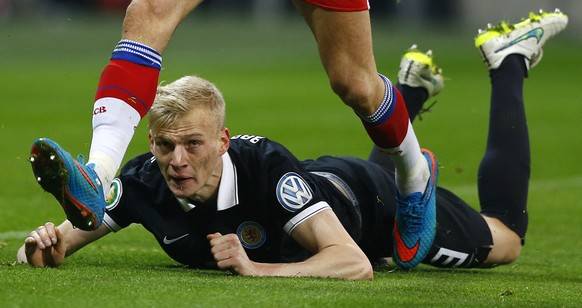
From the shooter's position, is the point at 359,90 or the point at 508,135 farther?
the point at 508,135

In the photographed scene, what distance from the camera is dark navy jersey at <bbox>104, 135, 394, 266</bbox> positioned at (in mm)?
5172

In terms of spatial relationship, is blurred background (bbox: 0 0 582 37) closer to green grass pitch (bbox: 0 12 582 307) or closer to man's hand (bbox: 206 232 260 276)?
green grass pitch (bbox: 0 12 582 307)

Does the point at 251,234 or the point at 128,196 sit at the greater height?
the point at 128,196

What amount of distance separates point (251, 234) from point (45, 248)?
88 cm

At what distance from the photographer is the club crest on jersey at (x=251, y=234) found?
5.29m

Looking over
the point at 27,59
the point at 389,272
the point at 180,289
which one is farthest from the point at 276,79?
the point at 180,289

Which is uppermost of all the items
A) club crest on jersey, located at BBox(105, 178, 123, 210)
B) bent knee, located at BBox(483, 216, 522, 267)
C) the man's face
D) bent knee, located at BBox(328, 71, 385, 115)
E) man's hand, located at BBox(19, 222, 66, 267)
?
bent knee, located at BBox(328, 71, 385, 115)

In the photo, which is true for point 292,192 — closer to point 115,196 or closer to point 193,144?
point 193,144

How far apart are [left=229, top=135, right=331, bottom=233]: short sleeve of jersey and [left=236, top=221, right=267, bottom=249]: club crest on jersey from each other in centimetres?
10

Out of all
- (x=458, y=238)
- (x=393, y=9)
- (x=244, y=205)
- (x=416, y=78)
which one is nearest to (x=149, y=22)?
(x=244, y=205)

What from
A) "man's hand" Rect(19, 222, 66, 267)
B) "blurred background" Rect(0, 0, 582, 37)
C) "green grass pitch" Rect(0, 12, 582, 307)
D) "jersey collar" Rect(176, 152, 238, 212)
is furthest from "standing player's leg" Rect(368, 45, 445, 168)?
"blurred background" Rect(0, 0, 582, 37)

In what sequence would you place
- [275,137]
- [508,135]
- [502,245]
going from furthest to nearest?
1. [275,137]
2. [508,135]
3. [502,245]

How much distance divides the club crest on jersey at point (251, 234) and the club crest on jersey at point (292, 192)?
231 millimetres

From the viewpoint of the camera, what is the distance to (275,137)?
14086 millimetres
